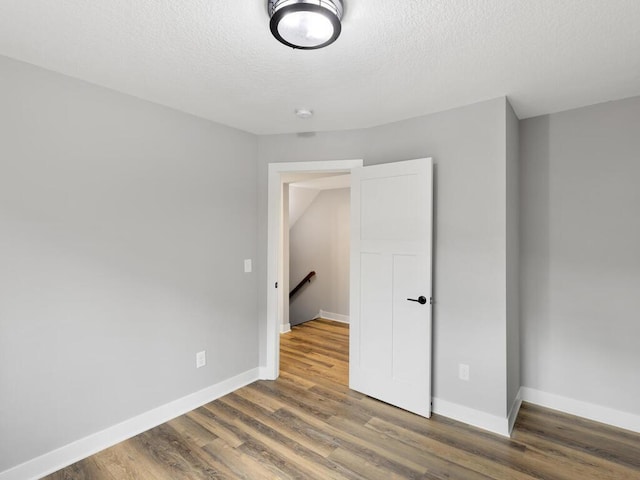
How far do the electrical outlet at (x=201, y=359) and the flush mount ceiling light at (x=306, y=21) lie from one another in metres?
2.45

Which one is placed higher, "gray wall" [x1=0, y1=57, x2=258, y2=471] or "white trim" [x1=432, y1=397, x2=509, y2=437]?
"gray wall" [x1=0, y1=57, x2=258, y2=471]

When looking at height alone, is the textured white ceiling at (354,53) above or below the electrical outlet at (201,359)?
above

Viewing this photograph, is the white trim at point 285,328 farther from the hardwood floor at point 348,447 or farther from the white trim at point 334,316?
the hardwood floor at point 348,447

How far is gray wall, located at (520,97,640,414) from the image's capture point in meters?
2.47

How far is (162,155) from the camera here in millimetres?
2574

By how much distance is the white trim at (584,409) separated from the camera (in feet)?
8.05

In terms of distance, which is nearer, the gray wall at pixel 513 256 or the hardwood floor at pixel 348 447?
the hardwood floor at pixel 348 447

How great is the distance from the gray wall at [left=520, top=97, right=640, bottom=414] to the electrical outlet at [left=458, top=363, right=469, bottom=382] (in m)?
0.74

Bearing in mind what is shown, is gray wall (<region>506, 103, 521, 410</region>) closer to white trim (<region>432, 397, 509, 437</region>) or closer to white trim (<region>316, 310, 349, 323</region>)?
white trim (<region>432, 397, 509, 437</region>)

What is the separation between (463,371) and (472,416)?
326 millimetres

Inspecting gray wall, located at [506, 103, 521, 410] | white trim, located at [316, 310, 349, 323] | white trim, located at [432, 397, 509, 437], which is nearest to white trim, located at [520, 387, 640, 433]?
gray wall, located at [506, 103, 521, 410]

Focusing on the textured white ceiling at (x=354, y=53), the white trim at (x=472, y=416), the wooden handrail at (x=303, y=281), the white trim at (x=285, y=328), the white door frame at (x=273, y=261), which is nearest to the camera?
the textured white ceiling at (x=354, y=53)

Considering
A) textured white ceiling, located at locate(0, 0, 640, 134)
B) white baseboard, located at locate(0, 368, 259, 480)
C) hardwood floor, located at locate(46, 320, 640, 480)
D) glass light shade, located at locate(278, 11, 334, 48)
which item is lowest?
hardwood floor, located at locate(46, 320, 640, 480)

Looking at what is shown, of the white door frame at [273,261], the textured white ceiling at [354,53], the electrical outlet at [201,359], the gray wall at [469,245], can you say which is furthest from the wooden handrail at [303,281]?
the textured white ceiling at [354,53]
